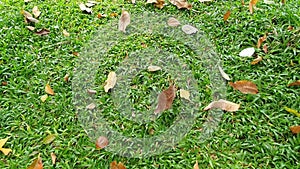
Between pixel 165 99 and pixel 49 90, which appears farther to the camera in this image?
pixel 49 90

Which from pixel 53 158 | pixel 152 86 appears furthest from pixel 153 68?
pixel 53 158

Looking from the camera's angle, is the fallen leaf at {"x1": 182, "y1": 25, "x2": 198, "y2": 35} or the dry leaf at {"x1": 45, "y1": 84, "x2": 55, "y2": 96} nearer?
the dry leaf at {"x1": 45, "y1": 84, "x2": 55, "y2": 96}

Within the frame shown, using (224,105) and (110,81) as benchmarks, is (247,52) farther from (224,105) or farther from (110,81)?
(110,81)

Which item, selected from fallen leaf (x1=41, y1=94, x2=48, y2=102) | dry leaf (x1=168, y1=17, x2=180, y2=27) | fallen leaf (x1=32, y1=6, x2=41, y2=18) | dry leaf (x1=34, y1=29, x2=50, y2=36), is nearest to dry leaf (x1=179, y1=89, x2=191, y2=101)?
dry leaf (x1=168, y1=17, x2=180, y2=27)

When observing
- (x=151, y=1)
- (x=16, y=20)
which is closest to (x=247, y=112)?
(x=151, y=1)

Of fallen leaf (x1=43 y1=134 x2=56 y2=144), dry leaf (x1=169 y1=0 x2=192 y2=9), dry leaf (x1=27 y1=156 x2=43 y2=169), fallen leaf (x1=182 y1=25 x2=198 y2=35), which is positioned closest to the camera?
dry leaf (x1=27 y1=156 x2=43 y2=169)

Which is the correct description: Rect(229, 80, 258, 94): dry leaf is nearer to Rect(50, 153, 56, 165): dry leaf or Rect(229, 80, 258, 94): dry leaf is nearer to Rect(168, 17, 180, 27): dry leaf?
Rect(168, 17, 180, 27): dry leaf
